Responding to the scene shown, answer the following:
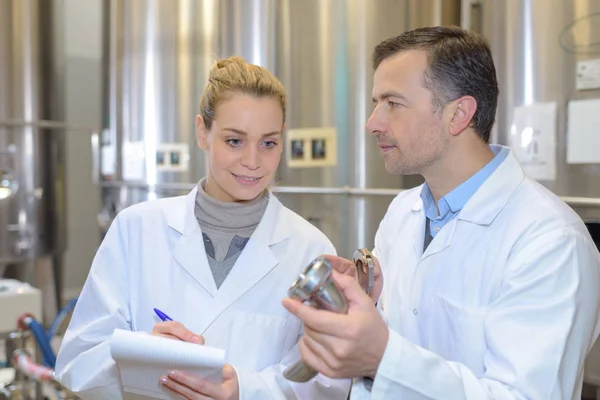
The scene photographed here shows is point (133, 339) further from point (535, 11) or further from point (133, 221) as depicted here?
point (535, 11)

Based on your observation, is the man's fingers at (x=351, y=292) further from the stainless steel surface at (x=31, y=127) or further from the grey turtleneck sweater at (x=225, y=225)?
the stainless steel surface at (x=31, y=127)

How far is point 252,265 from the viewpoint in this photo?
1267 mm

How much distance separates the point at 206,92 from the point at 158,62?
1.97 m

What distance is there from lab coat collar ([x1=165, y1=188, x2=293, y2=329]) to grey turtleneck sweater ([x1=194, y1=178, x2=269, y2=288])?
26mm

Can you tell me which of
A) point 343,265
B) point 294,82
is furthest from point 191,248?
point 294,82

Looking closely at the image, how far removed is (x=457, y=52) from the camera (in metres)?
1.19

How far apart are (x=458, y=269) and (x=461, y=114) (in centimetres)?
31

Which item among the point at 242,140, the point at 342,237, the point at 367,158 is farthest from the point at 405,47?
the point at 342,237

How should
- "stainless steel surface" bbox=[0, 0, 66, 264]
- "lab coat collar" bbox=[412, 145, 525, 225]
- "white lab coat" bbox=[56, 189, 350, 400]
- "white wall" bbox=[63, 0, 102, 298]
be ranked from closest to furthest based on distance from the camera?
"lab coat collar" bbox=[412, 145, 525, 225] → "white lab coat" bbox=[56, 189, 350, 400] → "stainless steel surface" bbox=[0, 0, 66, 264] → "white wall" bbox=[63, 0, 102, 298]

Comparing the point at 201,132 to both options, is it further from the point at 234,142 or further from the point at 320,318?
the point at 320,318

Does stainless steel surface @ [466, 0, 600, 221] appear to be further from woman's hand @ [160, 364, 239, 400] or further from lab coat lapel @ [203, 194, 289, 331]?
woman's hand @ [160, 364, 239, 400]

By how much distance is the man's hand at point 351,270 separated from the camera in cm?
113

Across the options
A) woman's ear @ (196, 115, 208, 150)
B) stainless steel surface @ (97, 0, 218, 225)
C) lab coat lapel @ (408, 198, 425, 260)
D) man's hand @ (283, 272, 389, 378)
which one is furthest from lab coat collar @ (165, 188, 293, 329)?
stainless steel surface @ (97, 0, 218, 225)

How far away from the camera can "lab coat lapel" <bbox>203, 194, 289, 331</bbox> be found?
1235 mm
